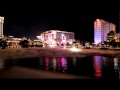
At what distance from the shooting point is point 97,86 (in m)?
13.0

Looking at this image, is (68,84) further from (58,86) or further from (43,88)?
(43,88)

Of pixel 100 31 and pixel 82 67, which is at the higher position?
pixel 100 31

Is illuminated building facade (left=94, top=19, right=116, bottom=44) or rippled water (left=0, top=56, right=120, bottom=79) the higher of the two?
illuminated building facade (left=94, top=19, right=116, bottom=44)

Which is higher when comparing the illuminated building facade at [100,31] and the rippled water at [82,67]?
the illuminated building facade at [100,31]

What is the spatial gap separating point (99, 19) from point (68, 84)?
190m

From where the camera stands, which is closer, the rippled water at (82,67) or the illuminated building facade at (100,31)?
the rippled water at (82,67)

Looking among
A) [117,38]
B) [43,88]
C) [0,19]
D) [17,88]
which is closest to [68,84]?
[43,88]

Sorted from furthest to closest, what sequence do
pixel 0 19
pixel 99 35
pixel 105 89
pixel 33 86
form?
pixel 99 35 → pixel 0 19 → pixel 33 86 → pixel 105 89

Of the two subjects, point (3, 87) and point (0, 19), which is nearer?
point (3, 87)

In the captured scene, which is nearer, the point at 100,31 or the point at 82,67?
the point at 82,67

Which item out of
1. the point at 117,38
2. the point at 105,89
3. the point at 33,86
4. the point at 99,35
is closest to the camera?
the point at 105,89

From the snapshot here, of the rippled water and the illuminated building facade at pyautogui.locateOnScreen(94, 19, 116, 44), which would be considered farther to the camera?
the illuminated building facade at pyautogui.locateOnScreen(94, 19, 116, 44)

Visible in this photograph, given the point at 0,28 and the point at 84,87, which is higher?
the point at 0,28

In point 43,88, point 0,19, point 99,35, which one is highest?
point 0,19
